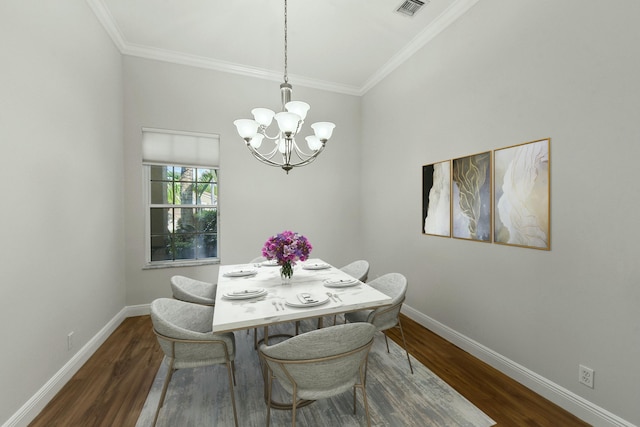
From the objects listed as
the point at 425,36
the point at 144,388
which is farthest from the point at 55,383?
the point at 425,36

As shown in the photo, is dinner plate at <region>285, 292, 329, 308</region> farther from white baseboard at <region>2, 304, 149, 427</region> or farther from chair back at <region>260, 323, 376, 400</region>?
white baseboard at <region>2, 304, 149, 427</region>

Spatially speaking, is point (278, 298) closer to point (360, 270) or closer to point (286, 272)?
point (286, 272)

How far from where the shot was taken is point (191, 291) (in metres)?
2.64

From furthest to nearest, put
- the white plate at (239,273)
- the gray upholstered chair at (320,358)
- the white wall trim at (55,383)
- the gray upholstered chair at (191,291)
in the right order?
1. the white plate at (239,273)
2. the gray upholstered chair at (191,291)
3. the white wall trim at (55,383)
4. the gray upholstered chair at (320,358)

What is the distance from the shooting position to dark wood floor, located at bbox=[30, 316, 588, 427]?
1.86 metres

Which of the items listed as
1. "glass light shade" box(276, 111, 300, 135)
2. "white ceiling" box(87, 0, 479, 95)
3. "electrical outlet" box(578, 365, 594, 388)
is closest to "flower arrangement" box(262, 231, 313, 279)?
"glass light shade" box(276, 111, 300, 135)

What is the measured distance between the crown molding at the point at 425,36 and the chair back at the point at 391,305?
8.58 feet

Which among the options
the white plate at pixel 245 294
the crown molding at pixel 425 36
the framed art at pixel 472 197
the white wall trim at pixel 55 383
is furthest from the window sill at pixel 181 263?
the crown molding at pixel 425 36

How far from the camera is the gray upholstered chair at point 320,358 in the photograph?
1.39 metres

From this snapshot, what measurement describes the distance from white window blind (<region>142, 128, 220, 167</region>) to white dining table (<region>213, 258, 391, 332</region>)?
73.7 inches

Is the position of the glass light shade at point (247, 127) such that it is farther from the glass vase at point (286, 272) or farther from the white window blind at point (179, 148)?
the white window blind at point (179, 148)

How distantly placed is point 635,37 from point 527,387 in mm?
2429

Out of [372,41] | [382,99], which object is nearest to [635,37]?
[372,41]

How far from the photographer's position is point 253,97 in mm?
4023
